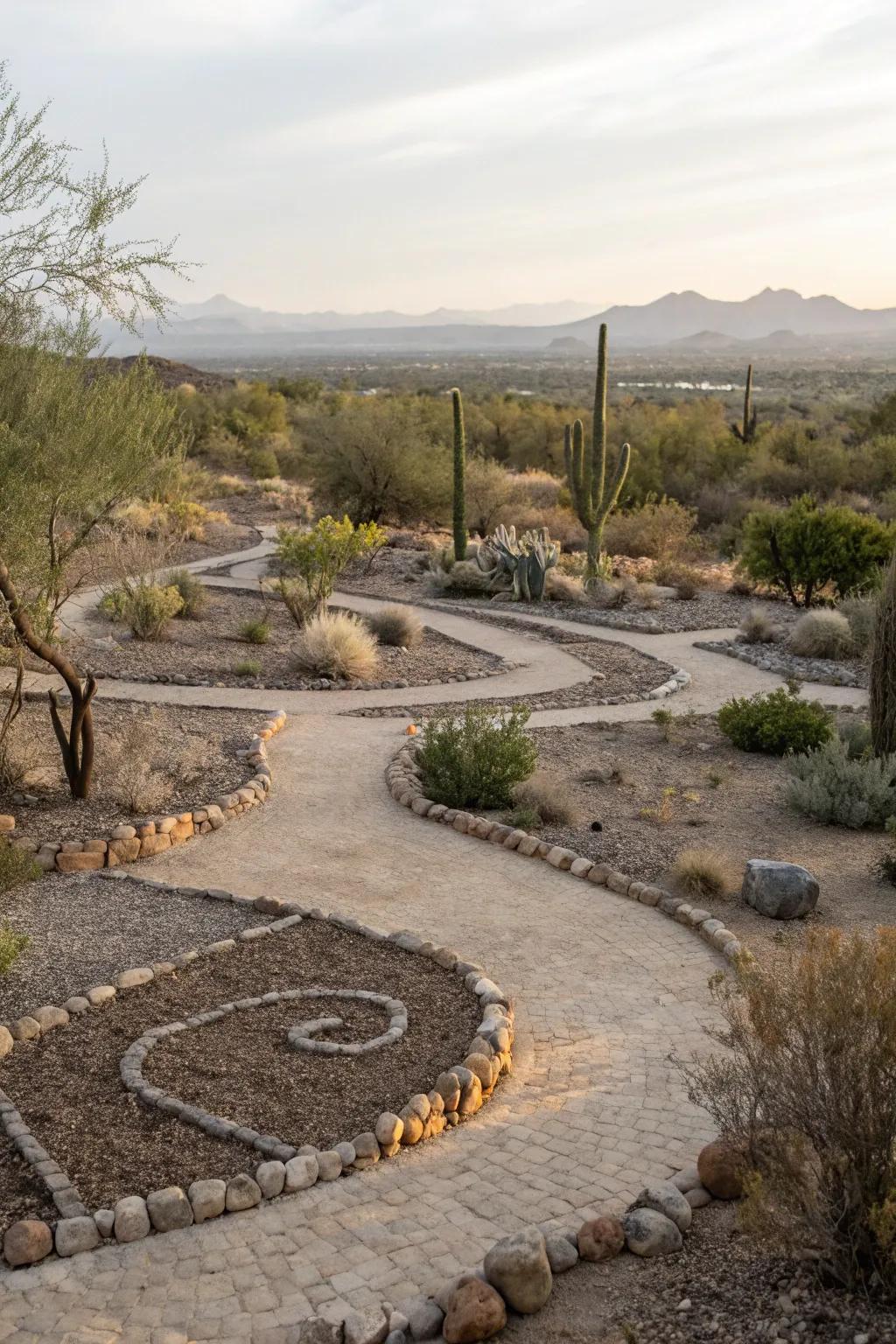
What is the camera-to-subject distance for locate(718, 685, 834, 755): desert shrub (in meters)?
12.6

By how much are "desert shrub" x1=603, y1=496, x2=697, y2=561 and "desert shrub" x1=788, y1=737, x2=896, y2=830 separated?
14.3m

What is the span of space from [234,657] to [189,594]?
2766mm

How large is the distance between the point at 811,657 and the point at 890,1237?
46.0 ft

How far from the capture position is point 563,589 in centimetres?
2125

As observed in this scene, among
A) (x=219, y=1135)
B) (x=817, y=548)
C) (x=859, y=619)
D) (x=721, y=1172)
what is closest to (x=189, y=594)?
(x=859, y=619)

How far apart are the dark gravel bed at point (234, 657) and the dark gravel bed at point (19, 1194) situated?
958 cm

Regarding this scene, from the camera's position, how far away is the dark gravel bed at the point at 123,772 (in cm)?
999

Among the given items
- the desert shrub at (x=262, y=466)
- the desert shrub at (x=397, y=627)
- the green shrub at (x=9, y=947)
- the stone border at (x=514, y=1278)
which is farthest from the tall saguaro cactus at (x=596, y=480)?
the desert shrub at (x=262, y=466)

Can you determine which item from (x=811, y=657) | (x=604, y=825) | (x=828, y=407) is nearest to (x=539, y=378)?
(x=828, y=407)

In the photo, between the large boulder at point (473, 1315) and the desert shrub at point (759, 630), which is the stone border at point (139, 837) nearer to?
the large boulder at point (473, 1315)

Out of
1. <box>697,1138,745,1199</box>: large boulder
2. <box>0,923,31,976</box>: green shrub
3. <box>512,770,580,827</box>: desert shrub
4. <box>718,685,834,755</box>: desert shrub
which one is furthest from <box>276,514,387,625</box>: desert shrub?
<box>697,1138,745,1199</box>: large boulder

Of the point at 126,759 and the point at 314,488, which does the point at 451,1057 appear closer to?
the point at 126,759

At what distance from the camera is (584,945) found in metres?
8.29

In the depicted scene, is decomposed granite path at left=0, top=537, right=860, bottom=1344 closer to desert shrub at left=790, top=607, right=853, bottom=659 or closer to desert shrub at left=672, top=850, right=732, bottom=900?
desert shrub at left=672, top=850, right=732, bottom=900
